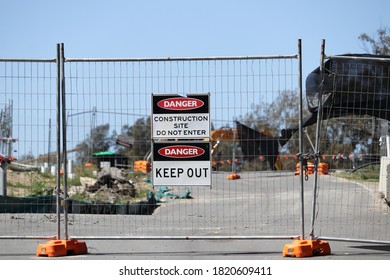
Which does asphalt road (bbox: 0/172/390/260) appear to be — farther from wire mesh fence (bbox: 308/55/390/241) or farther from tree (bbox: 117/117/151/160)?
tree (bbox: 117/117/151/160)

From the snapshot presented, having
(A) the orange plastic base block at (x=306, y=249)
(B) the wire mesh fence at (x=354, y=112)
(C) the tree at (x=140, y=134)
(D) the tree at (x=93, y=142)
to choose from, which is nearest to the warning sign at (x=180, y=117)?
(C) the tree at (x=140, y=134)

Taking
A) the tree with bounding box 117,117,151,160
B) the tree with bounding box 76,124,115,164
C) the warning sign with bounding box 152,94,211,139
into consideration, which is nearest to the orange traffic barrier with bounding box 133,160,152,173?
the tree with bounding box 76,124,115,164

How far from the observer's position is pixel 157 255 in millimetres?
9109

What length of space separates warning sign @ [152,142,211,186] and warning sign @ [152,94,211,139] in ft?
0.50

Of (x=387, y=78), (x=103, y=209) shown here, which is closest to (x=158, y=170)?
(x=387, y=78)

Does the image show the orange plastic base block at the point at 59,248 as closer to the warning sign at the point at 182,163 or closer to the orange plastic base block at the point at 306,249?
the warning sign at the point at 182,163

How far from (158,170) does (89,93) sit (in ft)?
5.15

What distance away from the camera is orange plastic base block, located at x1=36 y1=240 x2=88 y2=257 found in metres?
8.95

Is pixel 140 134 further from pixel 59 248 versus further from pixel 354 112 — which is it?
pixel 354 112

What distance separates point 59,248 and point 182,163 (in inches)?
85.1

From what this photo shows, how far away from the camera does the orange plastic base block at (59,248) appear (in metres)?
8.95
